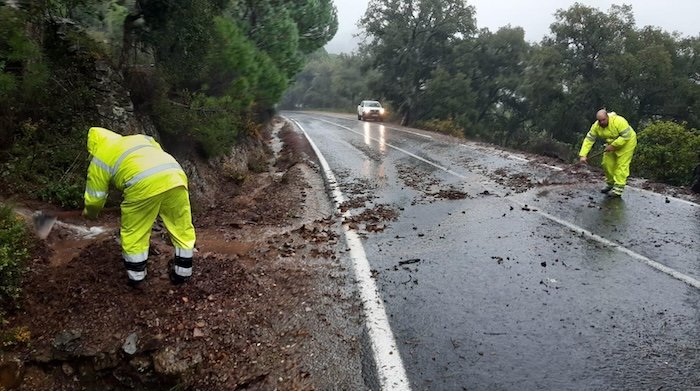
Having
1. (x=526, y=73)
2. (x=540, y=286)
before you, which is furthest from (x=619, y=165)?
(x=526, y=73)

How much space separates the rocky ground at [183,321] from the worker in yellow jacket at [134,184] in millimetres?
362

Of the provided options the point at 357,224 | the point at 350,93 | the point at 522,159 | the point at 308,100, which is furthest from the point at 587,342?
the point at 308,100

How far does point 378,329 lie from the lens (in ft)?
13.1

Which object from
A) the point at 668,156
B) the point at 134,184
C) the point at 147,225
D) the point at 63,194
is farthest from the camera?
the point at 668,156

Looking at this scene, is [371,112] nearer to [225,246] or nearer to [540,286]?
[225,246]

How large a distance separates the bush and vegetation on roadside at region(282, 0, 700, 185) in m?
6.79

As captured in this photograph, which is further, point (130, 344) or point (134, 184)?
point (134, 184)

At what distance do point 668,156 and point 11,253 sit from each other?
1666 centimetres

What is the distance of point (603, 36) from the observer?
2823 cm

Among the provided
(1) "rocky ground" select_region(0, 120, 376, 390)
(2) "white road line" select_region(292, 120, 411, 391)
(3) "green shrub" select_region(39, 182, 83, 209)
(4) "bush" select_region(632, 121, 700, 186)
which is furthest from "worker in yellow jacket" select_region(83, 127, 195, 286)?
(4) "bush" select_region(632, 121, 700, 186)

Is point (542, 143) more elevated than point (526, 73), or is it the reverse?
point (526, 73)

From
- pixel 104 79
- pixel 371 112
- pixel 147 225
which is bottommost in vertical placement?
pixel 147 225

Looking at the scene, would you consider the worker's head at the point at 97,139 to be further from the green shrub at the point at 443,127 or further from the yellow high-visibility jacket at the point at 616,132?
the green shrub at the point at 443,127

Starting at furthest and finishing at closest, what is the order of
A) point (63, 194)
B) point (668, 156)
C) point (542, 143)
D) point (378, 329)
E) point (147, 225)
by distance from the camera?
point (542, 143)
point (668, 156)
point (63, 194)
point (147, 225)
point (378, 329)
